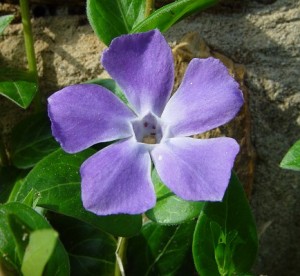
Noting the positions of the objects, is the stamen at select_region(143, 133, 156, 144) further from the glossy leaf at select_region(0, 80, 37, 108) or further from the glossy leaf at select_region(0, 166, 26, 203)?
the glossy leaf at select_region(0, 166, 26, 203)

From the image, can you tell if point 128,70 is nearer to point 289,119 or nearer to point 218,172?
point 218,172

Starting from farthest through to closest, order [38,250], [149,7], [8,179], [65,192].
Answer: [8,179], [149,7], [65,192], [38,250]

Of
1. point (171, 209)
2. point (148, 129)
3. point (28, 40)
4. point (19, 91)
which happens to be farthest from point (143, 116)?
point (28, 40)

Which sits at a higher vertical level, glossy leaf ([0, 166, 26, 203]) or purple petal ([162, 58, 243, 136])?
purple petal ([162, 58, 243, 136])

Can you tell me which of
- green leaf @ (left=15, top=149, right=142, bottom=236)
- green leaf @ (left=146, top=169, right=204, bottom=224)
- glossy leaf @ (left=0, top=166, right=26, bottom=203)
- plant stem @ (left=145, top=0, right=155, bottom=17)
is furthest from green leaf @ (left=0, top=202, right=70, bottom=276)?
plant stem @ (left=145, top=0, right=155, bottom=17)

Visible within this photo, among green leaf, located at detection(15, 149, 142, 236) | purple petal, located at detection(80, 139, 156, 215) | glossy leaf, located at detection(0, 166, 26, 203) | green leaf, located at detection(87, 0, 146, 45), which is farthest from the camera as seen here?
glossy leaf, located at detection(0, 166, 26, 203)

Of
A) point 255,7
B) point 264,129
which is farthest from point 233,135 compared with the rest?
point 255,7

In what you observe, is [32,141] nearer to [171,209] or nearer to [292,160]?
[171,209]

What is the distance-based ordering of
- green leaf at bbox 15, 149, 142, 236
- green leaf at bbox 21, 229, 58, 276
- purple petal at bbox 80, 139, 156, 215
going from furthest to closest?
green leaf at bbox 15, 149, 142, 236, purple petal at bbox 80, 139, 156, 215, green leaf at bbox 21, 229, 58, 276

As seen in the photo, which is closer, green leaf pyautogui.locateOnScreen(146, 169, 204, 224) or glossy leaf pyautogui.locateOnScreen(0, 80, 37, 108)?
green leaf pyautogui.locateOnScreen(146, 169, 204, 224)
